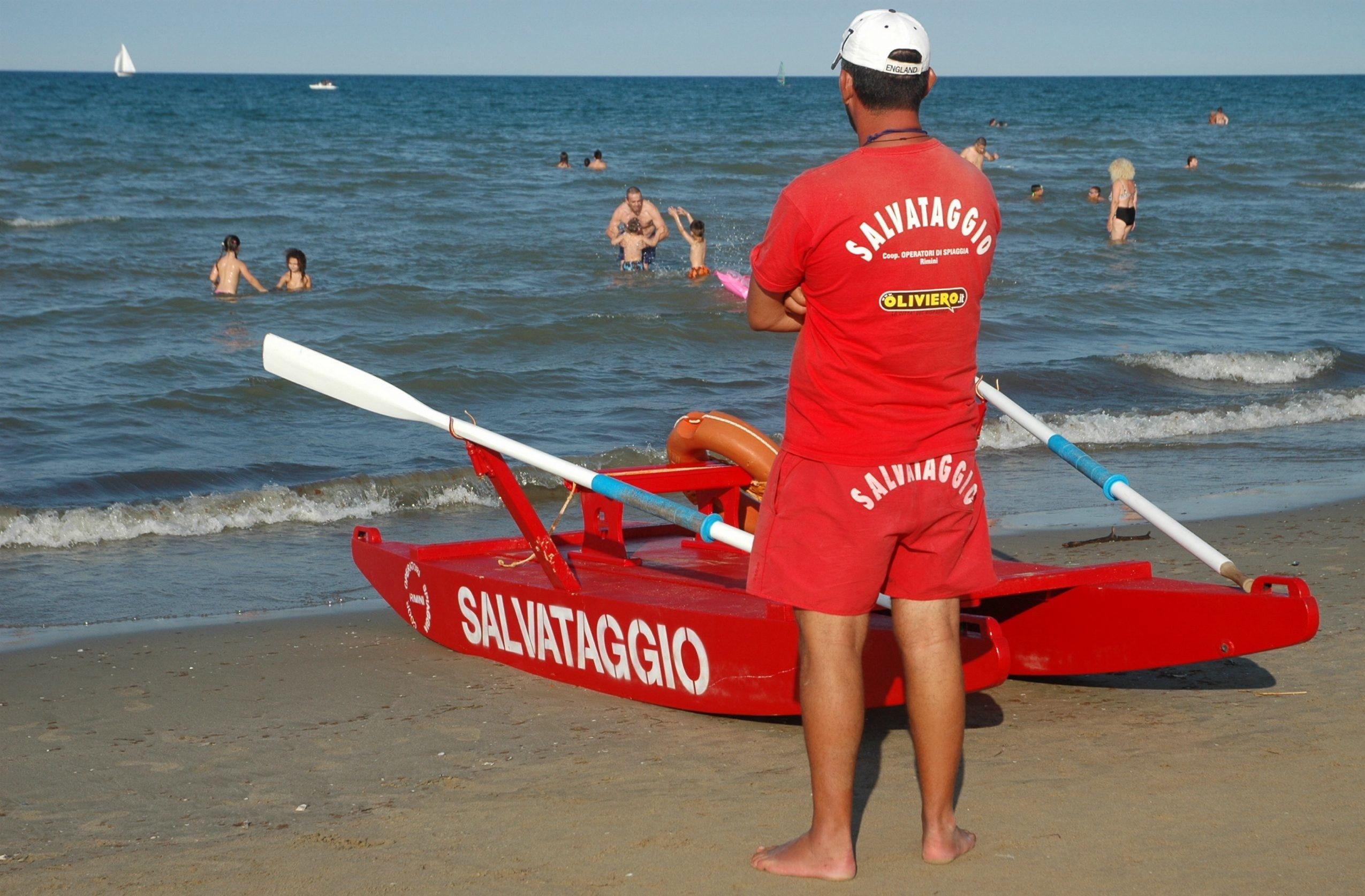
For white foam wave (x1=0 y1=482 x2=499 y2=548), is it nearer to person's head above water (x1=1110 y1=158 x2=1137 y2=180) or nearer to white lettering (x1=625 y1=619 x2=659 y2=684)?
white lettering (x1=625 y1=619 x2=659 y2=684)

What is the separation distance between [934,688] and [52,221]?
20.7 meters

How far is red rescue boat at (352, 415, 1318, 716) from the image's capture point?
12.1 ft

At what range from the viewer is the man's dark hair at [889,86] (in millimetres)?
2572

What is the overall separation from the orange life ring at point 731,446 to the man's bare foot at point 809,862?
2195 millimetres

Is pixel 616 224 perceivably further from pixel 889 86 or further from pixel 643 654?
pixel 889 86

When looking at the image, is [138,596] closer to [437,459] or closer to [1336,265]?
[437,459]

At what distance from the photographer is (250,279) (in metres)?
14.9

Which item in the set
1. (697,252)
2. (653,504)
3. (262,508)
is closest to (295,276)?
(697,252)

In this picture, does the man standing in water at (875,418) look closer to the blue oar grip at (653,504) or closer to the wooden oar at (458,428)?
the wooden oar at (458,428)

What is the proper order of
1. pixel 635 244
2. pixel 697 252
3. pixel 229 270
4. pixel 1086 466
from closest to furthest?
1. pixel 1086 466
2. pixel 229 270
3. pixel 697 252
4. pixel 635 244

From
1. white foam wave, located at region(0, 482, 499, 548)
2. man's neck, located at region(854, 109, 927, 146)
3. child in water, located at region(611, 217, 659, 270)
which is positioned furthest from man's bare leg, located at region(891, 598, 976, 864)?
child in water, located at region(611, 217, 659, 270)

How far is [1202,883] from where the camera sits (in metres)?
2.73

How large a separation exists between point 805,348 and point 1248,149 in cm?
3785

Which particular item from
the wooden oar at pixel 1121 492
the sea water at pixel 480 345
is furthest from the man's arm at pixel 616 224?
the wooden oar at pixel 1121 492
